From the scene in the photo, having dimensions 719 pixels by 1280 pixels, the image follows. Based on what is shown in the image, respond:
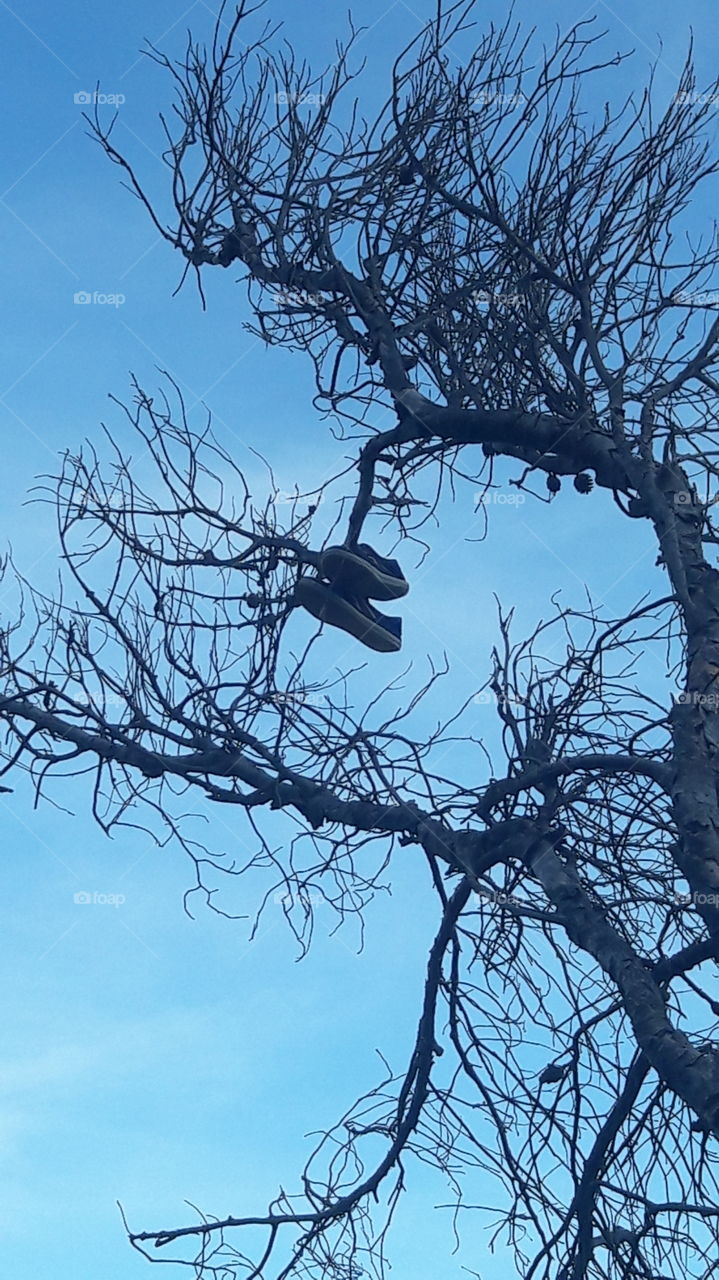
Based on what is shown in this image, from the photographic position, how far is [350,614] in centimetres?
458

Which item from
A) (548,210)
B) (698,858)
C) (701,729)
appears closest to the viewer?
(698,858)

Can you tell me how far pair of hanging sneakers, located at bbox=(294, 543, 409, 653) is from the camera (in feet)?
14.9

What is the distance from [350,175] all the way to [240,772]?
2.15m

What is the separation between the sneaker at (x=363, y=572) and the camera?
178 inches

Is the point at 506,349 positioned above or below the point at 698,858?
above

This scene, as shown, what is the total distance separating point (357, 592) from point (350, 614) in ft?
0.29

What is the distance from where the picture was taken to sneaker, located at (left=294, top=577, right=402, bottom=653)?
14.9 feet

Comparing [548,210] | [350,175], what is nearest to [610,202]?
[548,210]

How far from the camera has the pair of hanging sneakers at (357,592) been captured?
454 cm

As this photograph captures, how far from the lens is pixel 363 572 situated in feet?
14.9

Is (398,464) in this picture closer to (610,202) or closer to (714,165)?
(610,202)

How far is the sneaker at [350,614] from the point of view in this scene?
14.9 ft

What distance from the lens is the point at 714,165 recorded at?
192 inches

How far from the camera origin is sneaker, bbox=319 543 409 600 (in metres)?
4.53
